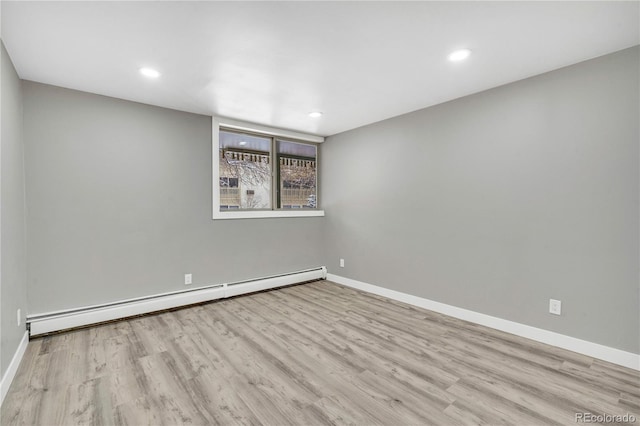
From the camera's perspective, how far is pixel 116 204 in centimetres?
Result: 320

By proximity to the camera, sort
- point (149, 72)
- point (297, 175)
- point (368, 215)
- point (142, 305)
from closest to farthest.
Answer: point (149, 72), point (142, 305), point (368, 215), point (297, 175)

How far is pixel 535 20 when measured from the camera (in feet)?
6.20

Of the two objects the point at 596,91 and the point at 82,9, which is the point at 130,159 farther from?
the point at 596,91

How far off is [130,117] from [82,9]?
66.3 inches

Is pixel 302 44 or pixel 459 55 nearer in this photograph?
pixel 302 44

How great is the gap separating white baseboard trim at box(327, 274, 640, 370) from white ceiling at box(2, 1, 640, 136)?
7.72 ft

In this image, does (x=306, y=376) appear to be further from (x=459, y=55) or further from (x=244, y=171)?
(x=244, y=171)

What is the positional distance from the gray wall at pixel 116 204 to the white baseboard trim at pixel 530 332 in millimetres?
2290

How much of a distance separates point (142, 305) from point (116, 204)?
1170 mm

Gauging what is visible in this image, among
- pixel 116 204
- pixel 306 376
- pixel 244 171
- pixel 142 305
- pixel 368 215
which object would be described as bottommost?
pixel 306 376

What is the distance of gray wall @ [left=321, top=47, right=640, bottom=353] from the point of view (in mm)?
2291

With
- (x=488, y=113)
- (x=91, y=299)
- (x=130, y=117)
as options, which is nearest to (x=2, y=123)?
(x=130, y=117)

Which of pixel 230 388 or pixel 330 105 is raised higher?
pixel 330 105

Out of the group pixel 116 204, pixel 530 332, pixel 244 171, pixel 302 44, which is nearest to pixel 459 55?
pixel 302 44
